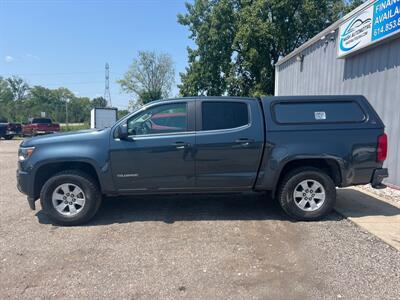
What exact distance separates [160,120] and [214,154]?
1017mm

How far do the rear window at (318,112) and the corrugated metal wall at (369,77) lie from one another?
2535 millimetres

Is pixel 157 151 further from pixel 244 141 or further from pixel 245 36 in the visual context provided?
pixel 245 36

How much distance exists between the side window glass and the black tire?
186 cm

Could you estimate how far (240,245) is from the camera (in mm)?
4117

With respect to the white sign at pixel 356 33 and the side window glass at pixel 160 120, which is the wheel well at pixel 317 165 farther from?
the white sign at pixel 356 33

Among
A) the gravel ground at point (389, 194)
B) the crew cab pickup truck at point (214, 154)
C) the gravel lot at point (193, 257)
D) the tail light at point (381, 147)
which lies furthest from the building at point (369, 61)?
the gravel lot at point (193, 257)

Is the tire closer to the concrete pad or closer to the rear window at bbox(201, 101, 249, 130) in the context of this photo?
the rear window at bbox(201, 101, 249, 130)

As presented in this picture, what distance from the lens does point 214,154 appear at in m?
4.87

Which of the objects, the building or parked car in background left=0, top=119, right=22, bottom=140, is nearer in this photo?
the building

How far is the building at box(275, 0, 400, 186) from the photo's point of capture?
267 inches

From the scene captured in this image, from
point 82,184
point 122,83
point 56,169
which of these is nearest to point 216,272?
point 82,184

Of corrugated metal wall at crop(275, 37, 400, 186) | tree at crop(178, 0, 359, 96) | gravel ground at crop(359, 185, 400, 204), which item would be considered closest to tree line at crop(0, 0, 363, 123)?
tree at crop(178, 0, 359, 96)

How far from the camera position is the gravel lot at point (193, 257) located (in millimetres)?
3113

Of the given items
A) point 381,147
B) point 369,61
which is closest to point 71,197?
point 381,147
